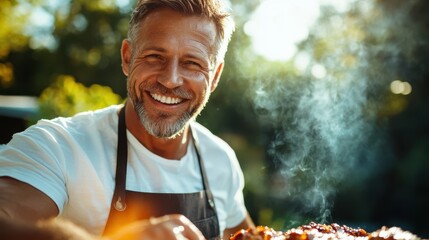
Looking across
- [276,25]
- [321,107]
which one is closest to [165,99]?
[321,107]

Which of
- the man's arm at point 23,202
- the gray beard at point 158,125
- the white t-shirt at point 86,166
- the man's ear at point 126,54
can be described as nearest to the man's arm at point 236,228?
the white t-shirt at point 86,166

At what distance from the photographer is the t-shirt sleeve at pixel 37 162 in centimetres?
257

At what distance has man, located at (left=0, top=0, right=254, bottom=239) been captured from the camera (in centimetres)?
269

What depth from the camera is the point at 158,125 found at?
315cm

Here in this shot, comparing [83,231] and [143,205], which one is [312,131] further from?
[83,231]

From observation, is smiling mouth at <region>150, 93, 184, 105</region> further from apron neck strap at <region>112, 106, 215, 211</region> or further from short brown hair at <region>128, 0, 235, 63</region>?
short brown hair at <region>128, 0, 235, 63</region>

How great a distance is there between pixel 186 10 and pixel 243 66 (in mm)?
4241

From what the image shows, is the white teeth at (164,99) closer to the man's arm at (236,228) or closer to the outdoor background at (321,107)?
the man's arm at (236,228)

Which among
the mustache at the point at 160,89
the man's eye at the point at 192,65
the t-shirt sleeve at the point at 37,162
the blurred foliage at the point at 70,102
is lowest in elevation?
the t-shirt sleeve at the point at 37,162

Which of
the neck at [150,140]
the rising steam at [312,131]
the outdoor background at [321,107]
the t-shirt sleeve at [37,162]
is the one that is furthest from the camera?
the outdoor background at [321,107]

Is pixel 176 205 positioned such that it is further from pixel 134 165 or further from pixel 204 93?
pixel 204 93

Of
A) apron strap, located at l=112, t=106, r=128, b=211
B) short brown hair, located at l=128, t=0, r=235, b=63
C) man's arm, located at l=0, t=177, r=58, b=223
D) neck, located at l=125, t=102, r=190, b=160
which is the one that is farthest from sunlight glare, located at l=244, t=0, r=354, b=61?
man's arm, located at l=0, t=177, r=58, b=223

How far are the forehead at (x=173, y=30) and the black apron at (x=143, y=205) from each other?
0.58 m

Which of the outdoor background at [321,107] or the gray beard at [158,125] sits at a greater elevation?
the outdoor background at [321,107]
